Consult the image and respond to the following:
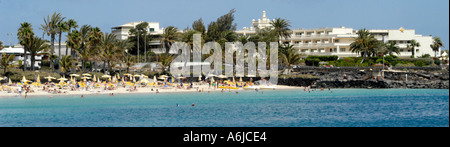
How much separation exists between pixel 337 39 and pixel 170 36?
35.5m

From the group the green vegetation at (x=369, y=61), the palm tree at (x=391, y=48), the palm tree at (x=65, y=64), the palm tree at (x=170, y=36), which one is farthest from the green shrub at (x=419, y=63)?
the palm tree at (x=65, y=64)

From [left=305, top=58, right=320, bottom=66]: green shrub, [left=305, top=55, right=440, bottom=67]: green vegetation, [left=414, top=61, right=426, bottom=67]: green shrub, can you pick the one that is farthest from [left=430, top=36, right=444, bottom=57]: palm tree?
[left=305, top=58, right=320, bottom=66]: green shrub

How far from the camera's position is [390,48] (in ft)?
308

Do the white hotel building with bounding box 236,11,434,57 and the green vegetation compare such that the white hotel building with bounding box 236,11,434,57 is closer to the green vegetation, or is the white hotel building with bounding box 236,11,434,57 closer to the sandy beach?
the green vegetation

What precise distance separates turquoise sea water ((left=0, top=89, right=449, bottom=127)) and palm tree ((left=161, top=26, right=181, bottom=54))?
3771 cm

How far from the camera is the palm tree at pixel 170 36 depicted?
89750 mm

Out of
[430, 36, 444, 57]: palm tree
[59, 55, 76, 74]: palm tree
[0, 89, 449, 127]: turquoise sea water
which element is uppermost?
[430, 36, 444, 57]: palm tree

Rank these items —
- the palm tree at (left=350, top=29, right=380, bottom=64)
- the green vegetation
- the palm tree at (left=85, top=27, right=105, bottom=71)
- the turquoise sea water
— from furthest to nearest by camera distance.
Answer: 1. the palm tree at (left=350, top=29, right=380, bottom=64)
2. the green vegetation
3. the palm tree at (left=85, top=27, right=105, bottom=71)
4. the turquoise sea water

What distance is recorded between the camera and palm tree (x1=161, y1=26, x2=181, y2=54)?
89750 mm

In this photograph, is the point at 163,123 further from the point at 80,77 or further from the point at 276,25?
the point at 276,25

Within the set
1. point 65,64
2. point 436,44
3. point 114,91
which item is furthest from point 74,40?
point 436,44

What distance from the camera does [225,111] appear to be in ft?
125

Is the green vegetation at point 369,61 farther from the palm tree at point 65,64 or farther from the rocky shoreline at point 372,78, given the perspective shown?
the palm tree at point 65,64

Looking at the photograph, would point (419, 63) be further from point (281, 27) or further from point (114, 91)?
point (114, 91)
